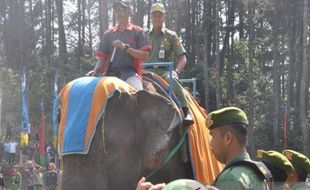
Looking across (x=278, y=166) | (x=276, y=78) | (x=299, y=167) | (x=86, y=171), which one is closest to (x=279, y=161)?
(x=278, y=166)

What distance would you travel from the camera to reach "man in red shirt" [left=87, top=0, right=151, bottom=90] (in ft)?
20.4

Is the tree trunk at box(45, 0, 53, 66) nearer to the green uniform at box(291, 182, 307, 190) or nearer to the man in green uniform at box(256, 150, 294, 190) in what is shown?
the man in green uniform at box(256, 150, 294, 190)

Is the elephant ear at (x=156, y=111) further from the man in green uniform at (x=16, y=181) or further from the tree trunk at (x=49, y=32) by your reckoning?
the tree trunk at (x=49, y=32)

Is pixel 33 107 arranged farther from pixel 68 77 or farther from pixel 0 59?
pixel 0 59

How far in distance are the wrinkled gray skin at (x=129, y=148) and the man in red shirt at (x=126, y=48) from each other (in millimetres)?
300

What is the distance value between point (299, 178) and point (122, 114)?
2211 mm

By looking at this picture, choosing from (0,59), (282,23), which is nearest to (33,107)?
(0,59)

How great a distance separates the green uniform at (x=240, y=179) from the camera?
2.63m

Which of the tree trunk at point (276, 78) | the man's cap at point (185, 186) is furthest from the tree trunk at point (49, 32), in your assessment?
the man's cap at point (185, 186)

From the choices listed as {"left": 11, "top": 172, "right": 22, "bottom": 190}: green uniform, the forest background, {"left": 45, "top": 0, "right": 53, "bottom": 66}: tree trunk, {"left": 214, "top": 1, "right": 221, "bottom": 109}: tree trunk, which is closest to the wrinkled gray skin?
{"left": 11, "top": 172, "right": 22, "bottom": 190}: green uniform

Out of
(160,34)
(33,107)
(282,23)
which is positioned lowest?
(33,107)

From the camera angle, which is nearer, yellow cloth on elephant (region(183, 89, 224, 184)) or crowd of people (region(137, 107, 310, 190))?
crowd of people (region(137, 107, 310, 190))

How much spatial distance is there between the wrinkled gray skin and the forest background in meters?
23.3

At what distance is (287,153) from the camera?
4336mm
